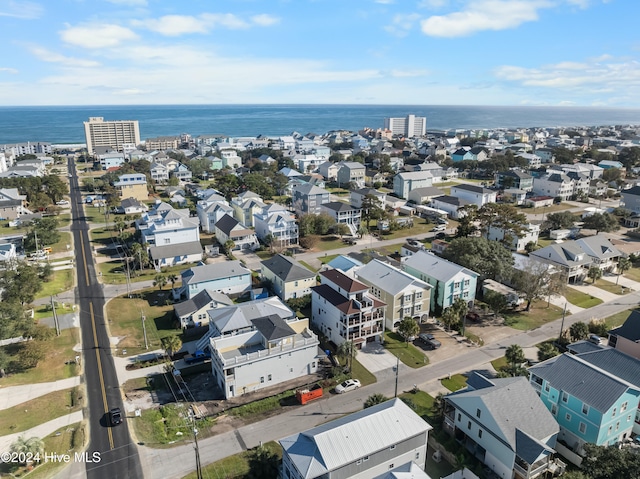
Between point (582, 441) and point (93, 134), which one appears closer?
point (582, 441)

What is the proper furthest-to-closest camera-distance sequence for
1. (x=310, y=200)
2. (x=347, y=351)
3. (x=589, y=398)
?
(x=310, y=200), (x=347, y=351), (x=589, y=398)

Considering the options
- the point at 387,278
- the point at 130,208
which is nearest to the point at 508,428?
the point at 387,278

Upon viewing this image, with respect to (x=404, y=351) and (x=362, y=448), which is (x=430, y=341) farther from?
(x=362, y=448)

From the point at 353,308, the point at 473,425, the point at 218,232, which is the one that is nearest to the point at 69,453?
the point at 353,308

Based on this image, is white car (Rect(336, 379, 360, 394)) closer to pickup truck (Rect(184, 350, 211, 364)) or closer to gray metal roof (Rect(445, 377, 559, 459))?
gray metal roof (Rect(445, 377, 559, 459))

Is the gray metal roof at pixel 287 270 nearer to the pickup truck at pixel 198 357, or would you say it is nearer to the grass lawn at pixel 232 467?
the pickup truck at pixel 198 357

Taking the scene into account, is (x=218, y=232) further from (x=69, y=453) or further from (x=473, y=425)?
(x=473, y=425)

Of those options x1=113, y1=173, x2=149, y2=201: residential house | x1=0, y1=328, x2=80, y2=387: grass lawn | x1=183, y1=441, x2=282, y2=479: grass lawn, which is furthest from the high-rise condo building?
x1=183, y1=441, x2=282, y2=479: grass lawn

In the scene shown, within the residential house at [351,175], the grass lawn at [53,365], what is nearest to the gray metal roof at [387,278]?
the grass lawn at [53,365]
